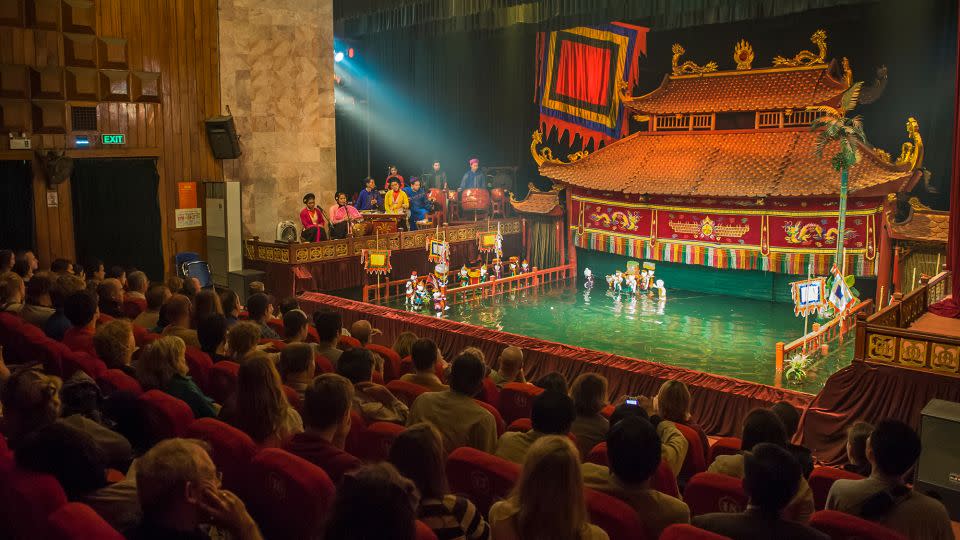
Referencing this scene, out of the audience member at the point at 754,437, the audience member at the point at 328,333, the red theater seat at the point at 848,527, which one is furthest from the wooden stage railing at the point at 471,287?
the red theater seat at the point at 848,527

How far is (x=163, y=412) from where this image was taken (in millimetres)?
3643

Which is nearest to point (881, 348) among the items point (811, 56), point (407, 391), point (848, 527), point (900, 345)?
point (900, 345)

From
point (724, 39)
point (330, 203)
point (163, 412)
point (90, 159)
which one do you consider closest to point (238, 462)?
point (163, 412)

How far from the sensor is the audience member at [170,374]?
4.15 meters

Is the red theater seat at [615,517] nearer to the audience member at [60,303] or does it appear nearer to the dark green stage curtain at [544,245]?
the audience member at [60,303]

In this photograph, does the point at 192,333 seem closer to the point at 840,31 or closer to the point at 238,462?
the point at 238,462

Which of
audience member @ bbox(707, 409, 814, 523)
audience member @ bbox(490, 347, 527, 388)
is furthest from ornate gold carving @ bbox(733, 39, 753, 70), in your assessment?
audience member @ bbox(707, 409, 814, 523)

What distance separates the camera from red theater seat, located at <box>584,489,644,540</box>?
106 inches

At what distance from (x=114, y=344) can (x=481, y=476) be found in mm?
2575

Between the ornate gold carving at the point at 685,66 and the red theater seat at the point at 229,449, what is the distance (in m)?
14.7

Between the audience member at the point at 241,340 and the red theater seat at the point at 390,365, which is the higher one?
the audience member at the point at 241,340

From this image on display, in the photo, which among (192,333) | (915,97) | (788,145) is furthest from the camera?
(788,145)

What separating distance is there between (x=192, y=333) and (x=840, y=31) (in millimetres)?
12825

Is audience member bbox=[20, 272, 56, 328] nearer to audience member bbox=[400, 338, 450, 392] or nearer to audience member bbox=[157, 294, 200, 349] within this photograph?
audience member bbox=[157, 294, 200, 349]
